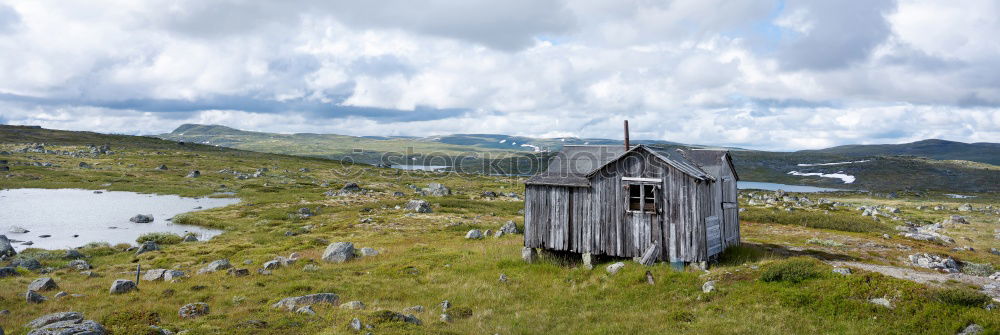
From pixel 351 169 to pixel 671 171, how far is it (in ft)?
387

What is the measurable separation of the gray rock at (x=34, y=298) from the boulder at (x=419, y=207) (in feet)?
125

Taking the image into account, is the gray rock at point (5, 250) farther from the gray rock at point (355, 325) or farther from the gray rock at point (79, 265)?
the gray rock at point (355, 325)

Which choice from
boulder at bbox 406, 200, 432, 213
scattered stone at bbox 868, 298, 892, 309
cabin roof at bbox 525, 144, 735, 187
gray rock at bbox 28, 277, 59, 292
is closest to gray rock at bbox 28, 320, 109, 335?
gray rock at bbox 28, 277, 59, 292

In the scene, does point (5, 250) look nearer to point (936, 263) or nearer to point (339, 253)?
point (339, 253)

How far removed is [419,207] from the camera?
57.7 metres

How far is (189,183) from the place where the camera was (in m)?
83.9

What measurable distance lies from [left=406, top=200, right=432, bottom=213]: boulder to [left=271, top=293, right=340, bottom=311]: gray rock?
37825 mm

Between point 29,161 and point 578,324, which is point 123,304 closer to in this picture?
point 578,324

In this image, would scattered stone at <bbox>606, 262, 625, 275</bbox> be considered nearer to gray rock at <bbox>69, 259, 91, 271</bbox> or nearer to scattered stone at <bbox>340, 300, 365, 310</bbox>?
scattered stone at <bbox>340, 300, 365, 310</bbox>

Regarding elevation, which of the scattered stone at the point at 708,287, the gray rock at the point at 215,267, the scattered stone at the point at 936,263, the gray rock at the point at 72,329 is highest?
the gray rock at the point at 72,329

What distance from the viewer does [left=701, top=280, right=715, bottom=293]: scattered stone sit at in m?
19.3

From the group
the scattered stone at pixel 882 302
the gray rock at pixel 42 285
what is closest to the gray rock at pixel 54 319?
the gray rock at pixel 42 285

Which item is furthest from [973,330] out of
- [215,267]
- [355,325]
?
[215,267]

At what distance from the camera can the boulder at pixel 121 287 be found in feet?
69.5
